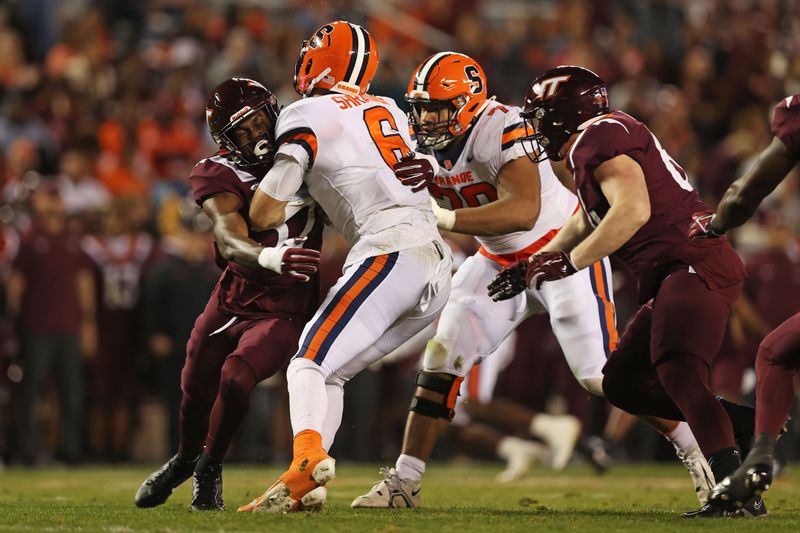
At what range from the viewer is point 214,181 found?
215 inches

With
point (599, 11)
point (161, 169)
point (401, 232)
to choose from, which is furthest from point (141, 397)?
point (599, 11)

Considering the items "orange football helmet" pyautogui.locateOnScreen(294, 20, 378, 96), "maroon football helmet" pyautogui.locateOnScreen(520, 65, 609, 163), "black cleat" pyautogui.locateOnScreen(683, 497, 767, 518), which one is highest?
"orange football helmet" pyautogui.locateOnScreen(294, 20, 378, 96)

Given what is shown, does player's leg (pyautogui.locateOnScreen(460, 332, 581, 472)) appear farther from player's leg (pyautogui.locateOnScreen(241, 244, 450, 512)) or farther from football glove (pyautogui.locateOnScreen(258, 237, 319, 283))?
football glove (pyautogui.locateOnScreen(258, 237, 319, 283))

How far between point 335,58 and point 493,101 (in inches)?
35.2

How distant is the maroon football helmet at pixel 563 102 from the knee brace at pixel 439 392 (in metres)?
1.19

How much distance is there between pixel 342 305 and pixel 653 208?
4.20 feet

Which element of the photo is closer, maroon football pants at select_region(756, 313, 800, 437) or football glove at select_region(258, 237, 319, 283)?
maroon football pants at select_region(756, 313, 800, 437)

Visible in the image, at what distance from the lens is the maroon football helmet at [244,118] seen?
5395mm

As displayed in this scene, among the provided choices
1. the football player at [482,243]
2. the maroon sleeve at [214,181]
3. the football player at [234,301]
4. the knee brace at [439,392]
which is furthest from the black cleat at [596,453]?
the maroon sleeve at [214,181]

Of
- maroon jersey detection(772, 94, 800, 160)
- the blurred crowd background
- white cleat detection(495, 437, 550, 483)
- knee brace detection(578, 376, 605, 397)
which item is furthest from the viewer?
the blurred crowd background

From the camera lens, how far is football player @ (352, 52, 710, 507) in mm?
5883

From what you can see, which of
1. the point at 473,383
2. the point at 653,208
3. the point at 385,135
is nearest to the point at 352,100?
the point at 385,135

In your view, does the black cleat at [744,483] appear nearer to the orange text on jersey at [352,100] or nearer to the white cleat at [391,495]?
the white cleat at [391,495]

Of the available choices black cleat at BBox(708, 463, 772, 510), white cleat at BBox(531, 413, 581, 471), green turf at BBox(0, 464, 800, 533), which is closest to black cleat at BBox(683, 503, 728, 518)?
green turf at BBox(0, 464, 800, 533)
